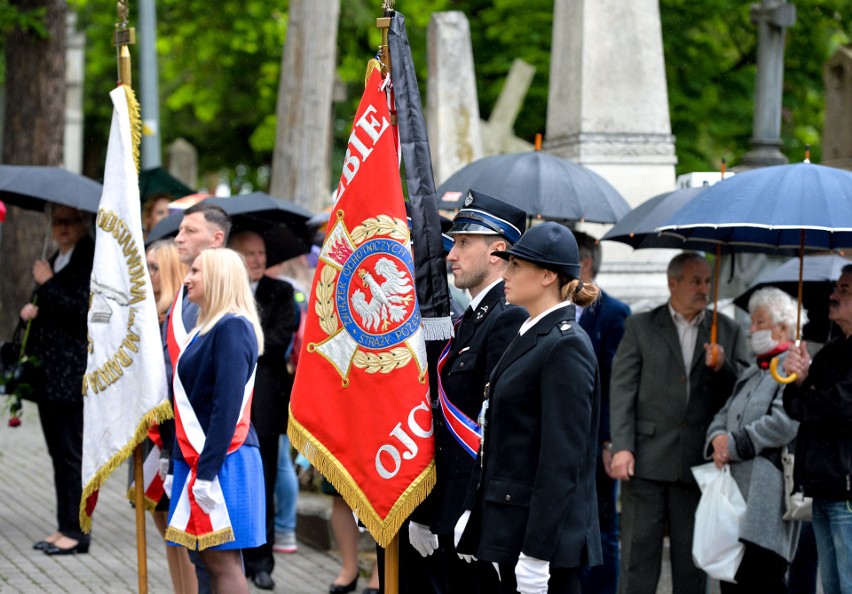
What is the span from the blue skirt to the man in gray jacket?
2.15 metres

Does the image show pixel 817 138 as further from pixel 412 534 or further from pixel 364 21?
pixel 412 534

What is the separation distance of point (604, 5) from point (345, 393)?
17.1 feet

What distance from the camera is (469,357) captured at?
543cm

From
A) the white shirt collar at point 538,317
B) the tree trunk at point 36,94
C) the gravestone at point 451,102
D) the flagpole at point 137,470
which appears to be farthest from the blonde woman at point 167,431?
the tree trunk at point 36,94

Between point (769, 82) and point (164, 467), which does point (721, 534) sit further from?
point (769, 82)

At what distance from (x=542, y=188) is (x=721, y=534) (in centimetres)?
217

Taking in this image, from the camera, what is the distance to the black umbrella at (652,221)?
7.24 m

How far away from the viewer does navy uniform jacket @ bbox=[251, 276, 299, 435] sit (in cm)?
827

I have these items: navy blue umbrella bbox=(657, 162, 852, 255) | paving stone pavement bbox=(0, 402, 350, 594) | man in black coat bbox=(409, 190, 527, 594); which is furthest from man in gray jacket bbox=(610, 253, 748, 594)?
paving stone pavement bbox=(0, 402, 350, 594)

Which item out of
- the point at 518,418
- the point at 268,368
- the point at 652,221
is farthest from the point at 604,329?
the point at 518,418

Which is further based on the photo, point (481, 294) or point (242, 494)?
Result: point (242, 494)

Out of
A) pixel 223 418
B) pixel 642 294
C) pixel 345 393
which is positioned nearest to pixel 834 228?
pixel 345 393

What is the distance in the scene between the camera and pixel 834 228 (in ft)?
19.6

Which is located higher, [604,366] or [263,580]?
[604,366]
